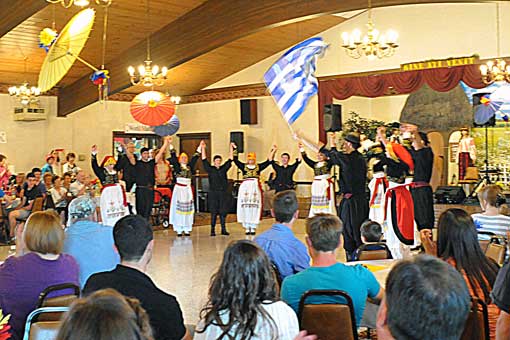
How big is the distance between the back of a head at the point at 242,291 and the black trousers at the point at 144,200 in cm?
887

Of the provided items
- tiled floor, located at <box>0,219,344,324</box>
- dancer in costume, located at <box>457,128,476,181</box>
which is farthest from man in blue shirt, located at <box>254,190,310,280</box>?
dancer in costume, located at <box>457,128,476,181</box>

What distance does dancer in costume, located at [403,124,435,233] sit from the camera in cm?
Result: 737

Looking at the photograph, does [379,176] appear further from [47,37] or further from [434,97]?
[434,97]

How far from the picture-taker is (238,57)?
49.2 ft

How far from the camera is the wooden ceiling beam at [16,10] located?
888cm

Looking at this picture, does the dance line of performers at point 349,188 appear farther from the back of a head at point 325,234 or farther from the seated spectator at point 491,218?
the back of a head at point 325,234

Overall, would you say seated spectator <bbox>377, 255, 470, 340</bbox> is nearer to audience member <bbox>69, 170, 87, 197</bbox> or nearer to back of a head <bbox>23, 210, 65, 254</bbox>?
back of a head <bbox>23, 210, 65, 254</bbox>

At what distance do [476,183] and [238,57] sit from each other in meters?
6.43

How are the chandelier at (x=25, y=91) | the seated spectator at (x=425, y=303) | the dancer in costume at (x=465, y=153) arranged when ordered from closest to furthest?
1. the seated spectator at (x=425, y=303)
2. the chandelier at (x=25, y=91)
3. the dancer in costume at (x=465, y=153)

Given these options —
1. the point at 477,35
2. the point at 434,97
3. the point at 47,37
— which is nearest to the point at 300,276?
the point at 47,37

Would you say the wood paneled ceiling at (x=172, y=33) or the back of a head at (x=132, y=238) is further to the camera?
the wood paneled ceiling at (x=172, y=33)

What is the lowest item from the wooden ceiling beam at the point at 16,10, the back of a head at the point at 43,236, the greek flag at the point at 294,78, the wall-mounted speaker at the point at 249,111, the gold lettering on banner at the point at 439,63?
the back of a head at the point at 43,236

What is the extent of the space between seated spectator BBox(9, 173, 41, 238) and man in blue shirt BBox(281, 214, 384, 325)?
804 cm

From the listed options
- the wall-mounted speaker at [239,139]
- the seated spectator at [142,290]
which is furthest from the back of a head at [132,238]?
the wall-mounted speaker at [239,139]
